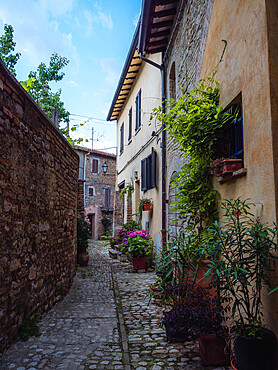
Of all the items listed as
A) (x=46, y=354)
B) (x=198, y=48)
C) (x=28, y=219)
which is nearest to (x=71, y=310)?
(x=46, y=354)

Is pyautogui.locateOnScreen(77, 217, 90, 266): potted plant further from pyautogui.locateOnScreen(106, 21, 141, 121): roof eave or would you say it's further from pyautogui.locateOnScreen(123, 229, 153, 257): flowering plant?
pyautogui.locateOnScreen(106, 21, 141, 121): roof eave

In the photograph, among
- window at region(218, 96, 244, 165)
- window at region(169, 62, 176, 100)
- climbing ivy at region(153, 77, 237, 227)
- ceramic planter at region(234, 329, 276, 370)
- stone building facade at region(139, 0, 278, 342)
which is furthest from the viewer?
window at region(169, 62, 176, 100)

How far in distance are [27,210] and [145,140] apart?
6181 mm

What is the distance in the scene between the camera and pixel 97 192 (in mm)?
22391

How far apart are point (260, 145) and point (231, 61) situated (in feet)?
3.80

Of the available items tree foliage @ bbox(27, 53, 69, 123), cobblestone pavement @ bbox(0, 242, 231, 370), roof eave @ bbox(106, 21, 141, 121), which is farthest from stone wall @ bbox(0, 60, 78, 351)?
tree foliage @ bbox(27, 53, 69, 123)

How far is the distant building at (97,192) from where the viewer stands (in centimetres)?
2180

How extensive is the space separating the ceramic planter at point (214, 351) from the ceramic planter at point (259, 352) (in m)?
0.52

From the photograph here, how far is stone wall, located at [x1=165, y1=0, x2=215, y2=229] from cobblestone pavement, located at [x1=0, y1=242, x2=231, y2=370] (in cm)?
224

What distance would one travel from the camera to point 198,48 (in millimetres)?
4527

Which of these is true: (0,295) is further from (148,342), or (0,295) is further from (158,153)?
(158,153)

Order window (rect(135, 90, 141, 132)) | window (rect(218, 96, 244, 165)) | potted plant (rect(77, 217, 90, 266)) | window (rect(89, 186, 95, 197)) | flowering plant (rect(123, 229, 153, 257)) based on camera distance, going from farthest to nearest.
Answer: window (rect(89, 186, 95, 197)) < window (rect(135, 90, 141, 132)) < potted plant (rect(77, 217, 90, 266)) < flowering plant (rect(123, 229, 153, 257)) < window (rect(218, 96, 244, 165))

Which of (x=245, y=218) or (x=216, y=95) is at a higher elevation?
(x=216, y=95)

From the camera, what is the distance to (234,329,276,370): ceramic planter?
2.19 metres
